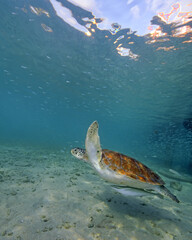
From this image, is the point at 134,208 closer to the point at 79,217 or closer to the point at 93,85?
the point at 79,217

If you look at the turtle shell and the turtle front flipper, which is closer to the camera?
the turtle front flipper

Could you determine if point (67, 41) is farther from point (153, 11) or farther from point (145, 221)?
point (145, 221)

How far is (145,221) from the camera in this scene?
112 inches

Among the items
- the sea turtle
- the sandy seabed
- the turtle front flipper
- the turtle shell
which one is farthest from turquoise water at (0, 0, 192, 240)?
the turtle front flipper

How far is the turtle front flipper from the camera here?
8.64ft

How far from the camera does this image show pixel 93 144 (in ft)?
8.89

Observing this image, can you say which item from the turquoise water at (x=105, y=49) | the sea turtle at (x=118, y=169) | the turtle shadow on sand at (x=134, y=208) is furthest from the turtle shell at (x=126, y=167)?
the turquoise water at (x=105, y=49)

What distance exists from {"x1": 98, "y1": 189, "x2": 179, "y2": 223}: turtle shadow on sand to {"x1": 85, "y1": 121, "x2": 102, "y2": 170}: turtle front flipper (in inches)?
55.9

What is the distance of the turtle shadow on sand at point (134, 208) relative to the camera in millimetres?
3066

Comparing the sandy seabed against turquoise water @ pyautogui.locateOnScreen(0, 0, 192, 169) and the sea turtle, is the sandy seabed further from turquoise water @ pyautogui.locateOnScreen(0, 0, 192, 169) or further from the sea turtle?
turquoise water @ pyautogui.locateOnScreen(0, 0, 192, 169)

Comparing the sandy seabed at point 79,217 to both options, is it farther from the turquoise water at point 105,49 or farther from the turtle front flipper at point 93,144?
the turquoise water at point 105,49

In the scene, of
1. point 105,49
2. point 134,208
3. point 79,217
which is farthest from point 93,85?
point 79,217

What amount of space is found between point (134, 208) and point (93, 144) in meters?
2.26

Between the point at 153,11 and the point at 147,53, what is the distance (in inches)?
126
